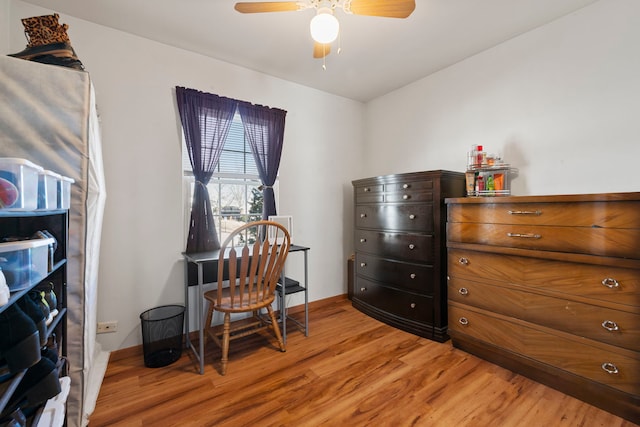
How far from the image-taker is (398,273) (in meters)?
2.58

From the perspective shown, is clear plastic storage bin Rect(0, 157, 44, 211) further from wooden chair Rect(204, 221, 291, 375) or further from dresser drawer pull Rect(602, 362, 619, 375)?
dresser drawer pull Rect(602, 362, 619, 375)

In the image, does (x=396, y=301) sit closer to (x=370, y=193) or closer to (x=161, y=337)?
(x=370, y=193)

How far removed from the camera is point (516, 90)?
226cm

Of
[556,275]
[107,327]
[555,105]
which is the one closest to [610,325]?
[556,275]

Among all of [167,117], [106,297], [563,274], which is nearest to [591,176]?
[563,274]

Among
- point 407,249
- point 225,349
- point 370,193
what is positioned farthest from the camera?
point 370,193

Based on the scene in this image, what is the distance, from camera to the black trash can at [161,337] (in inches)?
77.8

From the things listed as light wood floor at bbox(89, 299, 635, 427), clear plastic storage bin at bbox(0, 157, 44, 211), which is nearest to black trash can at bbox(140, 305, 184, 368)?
light wood floor at bbox(89, 299, 635, 427)

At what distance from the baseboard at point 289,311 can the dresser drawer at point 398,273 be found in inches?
20.2

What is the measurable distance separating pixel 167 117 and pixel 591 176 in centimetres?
324

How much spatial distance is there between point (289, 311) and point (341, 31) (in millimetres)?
2656

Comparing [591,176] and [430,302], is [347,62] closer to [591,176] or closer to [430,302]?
[591,176]

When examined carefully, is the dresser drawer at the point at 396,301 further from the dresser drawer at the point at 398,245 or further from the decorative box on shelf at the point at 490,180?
the decorative box on shelf at the point at 490,180

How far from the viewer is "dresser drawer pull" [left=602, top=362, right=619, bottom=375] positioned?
144 cm
